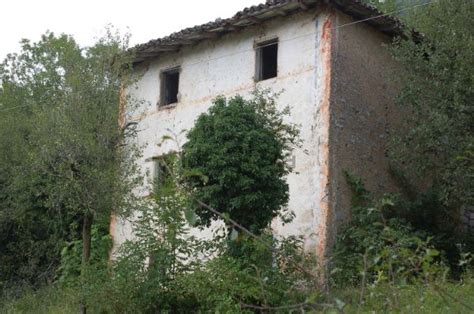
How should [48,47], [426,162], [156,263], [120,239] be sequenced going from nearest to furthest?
[156,263]
[426,162]
[120,239]
[48,47]

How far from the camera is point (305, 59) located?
14.1m

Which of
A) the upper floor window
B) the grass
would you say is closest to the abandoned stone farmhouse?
the upper floor window

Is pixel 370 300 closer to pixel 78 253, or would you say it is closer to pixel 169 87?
pixel 78 253

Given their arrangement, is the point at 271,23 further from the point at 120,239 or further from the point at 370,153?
the point at 120,239

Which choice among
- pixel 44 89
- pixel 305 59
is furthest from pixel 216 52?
pixel 44 89

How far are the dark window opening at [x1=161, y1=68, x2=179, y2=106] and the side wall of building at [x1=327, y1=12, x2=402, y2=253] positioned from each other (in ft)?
15.6

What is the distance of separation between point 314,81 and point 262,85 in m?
1.37

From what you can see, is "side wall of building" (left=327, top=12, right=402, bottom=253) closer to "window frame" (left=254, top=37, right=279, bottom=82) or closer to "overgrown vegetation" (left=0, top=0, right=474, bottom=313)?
"overgrown vegetation" (left=0, top=0, right=474, bottom=313)

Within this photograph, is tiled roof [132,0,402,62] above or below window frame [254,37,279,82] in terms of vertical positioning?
above

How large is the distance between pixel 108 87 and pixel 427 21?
6.33 m

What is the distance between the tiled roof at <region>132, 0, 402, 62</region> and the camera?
13.9 metres

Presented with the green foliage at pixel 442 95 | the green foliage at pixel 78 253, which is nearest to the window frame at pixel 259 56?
the green foliage at pixel 442 95

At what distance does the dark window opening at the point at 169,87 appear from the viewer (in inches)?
675

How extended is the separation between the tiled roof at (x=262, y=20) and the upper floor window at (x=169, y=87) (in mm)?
804
